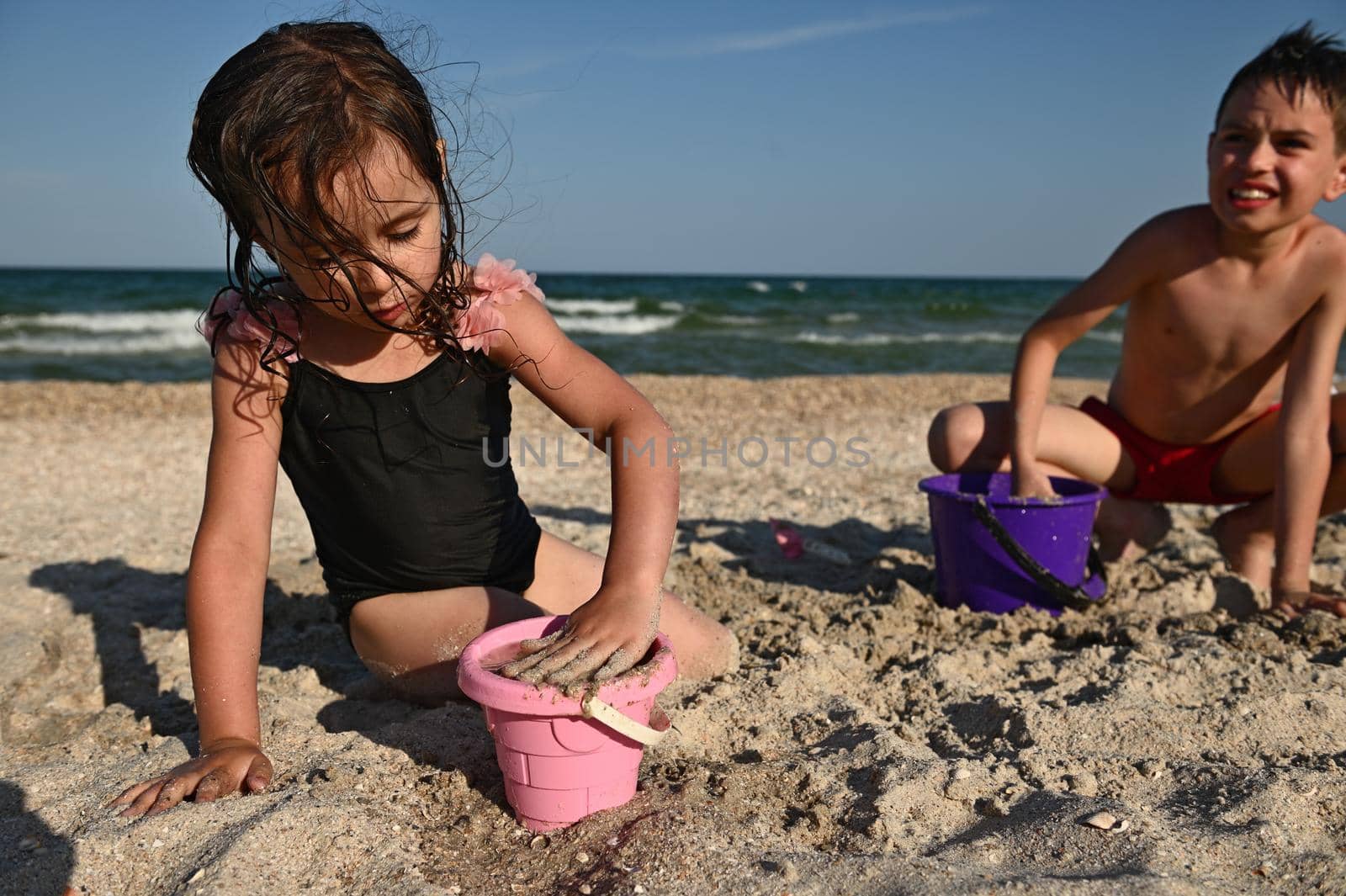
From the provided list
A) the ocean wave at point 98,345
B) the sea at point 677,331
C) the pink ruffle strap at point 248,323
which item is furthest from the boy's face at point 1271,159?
the ocean wave at point 98,345

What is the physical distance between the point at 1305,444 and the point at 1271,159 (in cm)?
80

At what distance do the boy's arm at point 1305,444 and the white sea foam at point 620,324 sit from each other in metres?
15.2

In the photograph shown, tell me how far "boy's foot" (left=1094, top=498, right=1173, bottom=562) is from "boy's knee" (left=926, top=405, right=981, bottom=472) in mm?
608

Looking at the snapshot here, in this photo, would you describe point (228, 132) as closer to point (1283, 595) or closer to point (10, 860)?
point (10, 860)

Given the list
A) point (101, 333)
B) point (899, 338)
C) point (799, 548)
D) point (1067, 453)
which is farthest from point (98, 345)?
point (1067, 453)

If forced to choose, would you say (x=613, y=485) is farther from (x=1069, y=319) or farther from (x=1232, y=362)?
(x=1232, y=362)

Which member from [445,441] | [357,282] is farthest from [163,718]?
[357,282]

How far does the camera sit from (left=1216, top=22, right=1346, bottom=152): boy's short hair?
2.68 m

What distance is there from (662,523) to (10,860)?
1.17m

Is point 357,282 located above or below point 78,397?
above

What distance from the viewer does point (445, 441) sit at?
2.25 m

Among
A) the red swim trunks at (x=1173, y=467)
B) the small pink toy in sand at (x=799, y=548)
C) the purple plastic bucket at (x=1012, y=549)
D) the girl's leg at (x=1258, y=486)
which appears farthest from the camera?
the small pink toy in sand at (x=799, y=548)

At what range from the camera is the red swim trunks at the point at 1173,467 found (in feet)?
10.7

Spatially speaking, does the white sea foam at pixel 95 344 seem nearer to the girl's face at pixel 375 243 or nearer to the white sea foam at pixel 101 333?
the white sea foam at pixel 101 333
